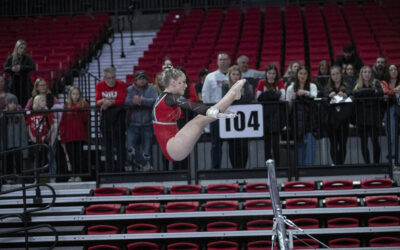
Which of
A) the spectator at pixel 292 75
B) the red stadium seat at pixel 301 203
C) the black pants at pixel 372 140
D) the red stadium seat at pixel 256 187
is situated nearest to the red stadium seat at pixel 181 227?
the red stadium seat at pixel 256 187

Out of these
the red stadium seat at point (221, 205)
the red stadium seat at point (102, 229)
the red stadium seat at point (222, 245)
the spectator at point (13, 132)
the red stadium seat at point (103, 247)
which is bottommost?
the red stadium seat at point (103, 247)

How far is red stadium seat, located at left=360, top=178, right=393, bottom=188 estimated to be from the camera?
852 cm

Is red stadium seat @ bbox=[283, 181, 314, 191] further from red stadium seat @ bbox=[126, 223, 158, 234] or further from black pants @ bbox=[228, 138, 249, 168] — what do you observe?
red stadium seat @ bbox=[126, 223, 158, 234]

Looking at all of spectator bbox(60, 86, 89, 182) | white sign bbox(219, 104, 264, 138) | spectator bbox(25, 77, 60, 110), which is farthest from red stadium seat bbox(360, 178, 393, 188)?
spectator bbox(25, 77, 60, 110)

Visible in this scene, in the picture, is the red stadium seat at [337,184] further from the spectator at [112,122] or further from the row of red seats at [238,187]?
the spectator at [112,122]

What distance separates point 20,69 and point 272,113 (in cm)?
477

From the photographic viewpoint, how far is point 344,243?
305 inches

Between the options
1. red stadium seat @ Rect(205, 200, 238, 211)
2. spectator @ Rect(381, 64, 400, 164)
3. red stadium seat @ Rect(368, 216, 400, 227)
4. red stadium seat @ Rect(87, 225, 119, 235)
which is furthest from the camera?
spectator @ Rect(381, 64, 400, 164)

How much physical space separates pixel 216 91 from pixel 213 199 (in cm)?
169

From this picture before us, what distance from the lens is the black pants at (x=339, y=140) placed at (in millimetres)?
8820

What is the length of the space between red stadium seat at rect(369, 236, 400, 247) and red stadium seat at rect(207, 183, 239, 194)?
6.81 ft

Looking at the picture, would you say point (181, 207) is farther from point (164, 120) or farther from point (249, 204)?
point (164, 120)

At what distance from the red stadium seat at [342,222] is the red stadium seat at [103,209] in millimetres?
2991

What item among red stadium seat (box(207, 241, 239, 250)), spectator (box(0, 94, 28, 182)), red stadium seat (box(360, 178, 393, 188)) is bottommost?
red stadium seat (box(207, 241, 239, 250))
